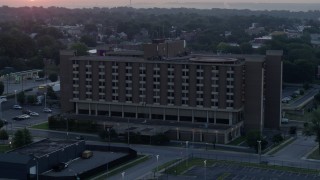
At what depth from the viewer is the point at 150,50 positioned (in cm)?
2792

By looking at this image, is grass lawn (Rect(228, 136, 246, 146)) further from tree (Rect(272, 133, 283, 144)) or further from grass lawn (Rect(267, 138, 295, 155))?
grass lawn (Rect(267, 138, 295, 155))

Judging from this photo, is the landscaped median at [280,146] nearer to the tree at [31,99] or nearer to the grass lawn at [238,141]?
the grass lawn at [238,141]

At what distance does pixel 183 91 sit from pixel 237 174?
7.22 m

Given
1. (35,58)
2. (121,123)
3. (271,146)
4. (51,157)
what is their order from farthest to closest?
(35,58), (121,123), (271,146), (51,157)

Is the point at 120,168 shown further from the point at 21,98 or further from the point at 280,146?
the point at 21,98

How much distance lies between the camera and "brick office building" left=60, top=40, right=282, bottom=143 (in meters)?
25.9

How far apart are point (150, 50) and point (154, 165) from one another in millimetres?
7860

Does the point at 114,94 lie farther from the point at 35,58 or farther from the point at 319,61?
the point at 319,61

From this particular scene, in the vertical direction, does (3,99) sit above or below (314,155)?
above

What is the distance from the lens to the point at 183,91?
87.2 feet

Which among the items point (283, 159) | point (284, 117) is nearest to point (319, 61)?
point (284, 117)

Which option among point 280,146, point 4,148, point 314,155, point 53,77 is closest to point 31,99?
point 53,77

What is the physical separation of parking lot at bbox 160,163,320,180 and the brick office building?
413 cm

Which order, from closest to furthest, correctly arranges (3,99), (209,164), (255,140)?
(209,164), (255,140), (3,99)
